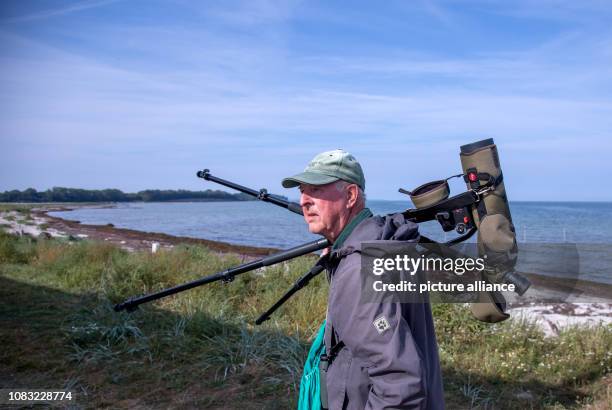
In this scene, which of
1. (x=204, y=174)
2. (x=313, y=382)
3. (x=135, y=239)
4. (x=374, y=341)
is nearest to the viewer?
(x=374, y=341)

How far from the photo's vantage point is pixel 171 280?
8.55 meters

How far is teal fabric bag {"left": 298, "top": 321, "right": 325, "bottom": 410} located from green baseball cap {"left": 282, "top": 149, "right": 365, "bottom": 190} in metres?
0.65

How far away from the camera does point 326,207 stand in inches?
92.1

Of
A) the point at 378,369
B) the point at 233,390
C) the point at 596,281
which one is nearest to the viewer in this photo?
the point at 378,369

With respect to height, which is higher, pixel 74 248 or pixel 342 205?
pixel 342 205

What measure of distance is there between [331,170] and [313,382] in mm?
893

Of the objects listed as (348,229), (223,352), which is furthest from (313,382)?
(223,352)

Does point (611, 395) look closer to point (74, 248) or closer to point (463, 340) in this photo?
point (463, 340)

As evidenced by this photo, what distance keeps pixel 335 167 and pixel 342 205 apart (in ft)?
0.54

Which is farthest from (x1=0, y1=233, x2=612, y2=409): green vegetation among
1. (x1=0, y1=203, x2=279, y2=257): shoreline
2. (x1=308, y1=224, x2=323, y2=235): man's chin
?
(x1=0, y1=203, x2=279, y2=257): shoreline

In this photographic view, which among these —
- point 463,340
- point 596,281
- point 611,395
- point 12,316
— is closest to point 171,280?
point 12,316

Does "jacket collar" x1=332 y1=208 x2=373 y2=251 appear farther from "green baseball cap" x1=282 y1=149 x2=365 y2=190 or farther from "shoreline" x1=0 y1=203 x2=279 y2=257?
"shoreline" x1=0 y1=203 x2=279 y2=257

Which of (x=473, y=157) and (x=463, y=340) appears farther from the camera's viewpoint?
(x=463, y=340)

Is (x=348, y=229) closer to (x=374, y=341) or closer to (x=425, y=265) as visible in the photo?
(x=425, y=265)
